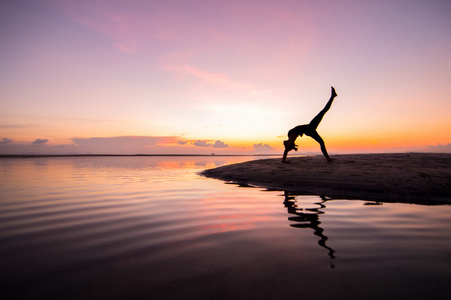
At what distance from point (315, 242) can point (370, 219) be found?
91.3 inches

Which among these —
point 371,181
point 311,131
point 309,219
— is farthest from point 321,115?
point 309,219

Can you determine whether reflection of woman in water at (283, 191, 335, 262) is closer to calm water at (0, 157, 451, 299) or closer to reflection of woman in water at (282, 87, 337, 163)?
calm water at (0, 157, 451, 299)

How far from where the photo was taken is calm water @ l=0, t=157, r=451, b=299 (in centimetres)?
251

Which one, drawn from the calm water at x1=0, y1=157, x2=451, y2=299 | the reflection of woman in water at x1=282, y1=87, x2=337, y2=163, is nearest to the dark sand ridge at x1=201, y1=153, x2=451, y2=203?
the calm water at x1=0, y1=157, x2=451, y2=299

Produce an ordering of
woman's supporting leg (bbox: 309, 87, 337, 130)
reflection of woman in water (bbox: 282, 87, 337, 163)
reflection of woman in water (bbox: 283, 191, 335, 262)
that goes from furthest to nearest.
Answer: reflection of woman in water (bbox: 282, 87, 337, 163), woman's supporting leg (bbox: 309, 87, 337, 130), reflection of woman in water (bbox: 283, 191, 335, 262)

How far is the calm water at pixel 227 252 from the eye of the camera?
2514mm

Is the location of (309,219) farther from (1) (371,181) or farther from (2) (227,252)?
(1) (371,181)

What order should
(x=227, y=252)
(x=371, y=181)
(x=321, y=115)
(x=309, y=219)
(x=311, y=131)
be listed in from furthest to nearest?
(x=311, y=131) → (x=321, y=115) → (x=371, y=181) → (x=309, y=219) → (x=227, y=252)

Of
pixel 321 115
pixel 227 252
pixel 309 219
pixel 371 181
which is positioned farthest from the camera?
pixel 321 115

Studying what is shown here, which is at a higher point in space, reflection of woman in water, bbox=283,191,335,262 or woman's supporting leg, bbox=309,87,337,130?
woman's supporting leg, bbox=309,87,337,130

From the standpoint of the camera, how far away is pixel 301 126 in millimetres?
13930

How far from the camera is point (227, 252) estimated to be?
140 inches

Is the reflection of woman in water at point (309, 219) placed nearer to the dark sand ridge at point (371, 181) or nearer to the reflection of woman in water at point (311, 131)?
the dark sand ridge at point (371, 181)

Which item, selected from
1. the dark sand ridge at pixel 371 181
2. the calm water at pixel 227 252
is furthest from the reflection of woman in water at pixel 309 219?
the dark sand ridge at pixel 371 181
